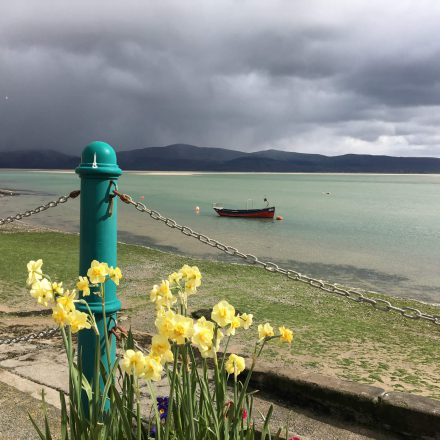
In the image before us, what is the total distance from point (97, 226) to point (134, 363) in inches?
53.1

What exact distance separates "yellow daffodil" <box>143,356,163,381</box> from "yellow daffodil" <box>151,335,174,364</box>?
0.13ft

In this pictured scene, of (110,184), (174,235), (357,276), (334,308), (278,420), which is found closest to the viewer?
(110,184)

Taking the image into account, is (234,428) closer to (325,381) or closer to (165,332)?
(165,332)

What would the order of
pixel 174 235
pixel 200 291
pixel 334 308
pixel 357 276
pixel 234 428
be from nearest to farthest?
1. pixel 234 428
2. pixel 334 308
3. pixel 200 291
4. pixel 357 276
5. pixel 174 235

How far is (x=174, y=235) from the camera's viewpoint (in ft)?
102

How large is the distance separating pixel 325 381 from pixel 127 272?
11760 millimetres

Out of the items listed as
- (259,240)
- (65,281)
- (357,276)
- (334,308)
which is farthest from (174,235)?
(334,308)

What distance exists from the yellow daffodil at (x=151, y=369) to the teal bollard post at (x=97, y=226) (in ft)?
3.88

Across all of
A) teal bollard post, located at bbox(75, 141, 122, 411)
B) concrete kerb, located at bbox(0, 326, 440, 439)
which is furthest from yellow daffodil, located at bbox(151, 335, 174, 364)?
concrete kerb, located at bbox(0, 326, 440, 439)

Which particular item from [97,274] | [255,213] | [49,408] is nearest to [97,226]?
[97,274]

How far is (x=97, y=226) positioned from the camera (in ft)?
9.80

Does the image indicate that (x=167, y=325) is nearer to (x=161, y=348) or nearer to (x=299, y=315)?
(x=161, y=348)

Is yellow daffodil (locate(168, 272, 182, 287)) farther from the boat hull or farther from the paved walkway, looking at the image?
the boat hull

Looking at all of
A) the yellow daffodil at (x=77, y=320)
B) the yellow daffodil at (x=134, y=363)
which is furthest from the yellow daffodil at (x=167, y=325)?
the yellow daffodil at (x=77, y=320)
